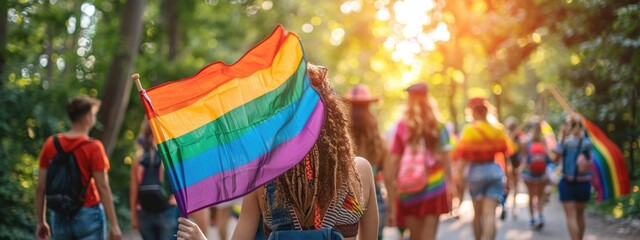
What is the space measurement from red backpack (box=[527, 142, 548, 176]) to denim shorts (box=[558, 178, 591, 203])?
388 centimetres

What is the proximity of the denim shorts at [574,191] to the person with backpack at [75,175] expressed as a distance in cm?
597

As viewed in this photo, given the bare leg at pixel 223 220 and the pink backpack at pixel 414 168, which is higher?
the pink backpack at pixel 414 168

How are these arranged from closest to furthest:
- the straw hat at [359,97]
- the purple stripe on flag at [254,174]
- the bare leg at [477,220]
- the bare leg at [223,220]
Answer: the purple stripe on flag at [254,174]
the straw hat at [359,97]
the bare leg at [477,220]
the bare leg at [223,220]

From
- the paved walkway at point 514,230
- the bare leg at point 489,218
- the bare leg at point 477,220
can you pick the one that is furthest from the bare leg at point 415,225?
the paved walkway at point 514,230

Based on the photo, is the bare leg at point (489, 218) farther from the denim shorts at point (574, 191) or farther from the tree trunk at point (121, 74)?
the tree trunk at point (121, 74)

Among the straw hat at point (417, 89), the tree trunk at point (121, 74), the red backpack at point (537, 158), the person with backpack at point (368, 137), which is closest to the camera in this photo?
the person with backpack at point (368, 137)

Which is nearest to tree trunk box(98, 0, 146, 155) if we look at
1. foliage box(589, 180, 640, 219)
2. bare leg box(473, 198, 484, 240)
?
bare leg box(473, 198, 484, 240)

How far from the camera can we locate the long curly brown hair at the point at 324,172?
12.4 ft

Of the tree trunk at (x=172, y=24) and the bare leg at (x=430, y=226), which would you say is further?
the tree trunk at (x=172, y=24)

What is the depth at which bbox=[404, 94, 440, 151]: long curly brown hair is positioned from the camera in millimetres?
9281

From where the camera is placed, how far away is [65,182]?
6.88 m

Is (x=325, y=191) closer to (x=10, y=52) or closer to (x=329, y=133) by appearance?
(x=329, y=133)

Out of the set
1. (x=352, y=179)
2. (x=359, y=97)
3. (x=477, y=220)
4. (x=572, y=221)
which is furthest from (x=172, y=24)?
(x=352, y=179)

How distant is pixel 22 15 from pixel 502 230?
334 inches
